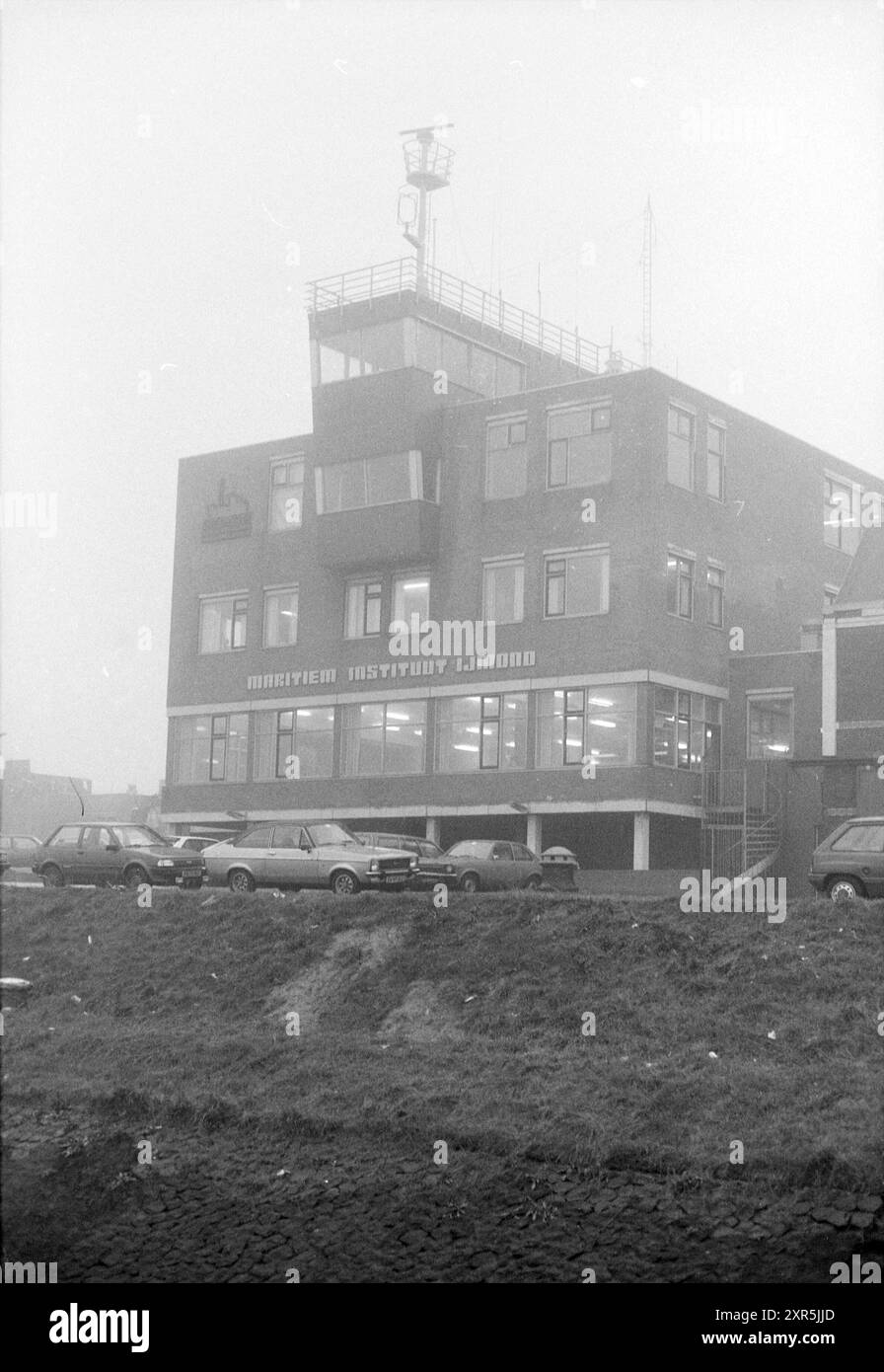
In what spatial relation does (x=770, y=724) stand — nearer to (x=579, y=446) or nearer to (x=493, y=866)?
(x=579, y=446)

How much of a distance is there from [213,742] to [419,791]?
21.0 feet

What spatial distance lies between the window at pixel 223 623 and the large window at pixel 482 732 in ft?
20.4

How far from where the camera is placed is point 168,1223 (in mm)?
14727

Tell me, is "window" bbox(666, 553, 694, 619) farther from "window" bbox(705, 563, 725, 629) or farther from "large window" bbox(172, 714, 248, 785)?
"large window" bbox(172, 714, 248, 785)

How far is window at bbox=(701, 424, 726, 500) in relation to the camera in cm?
4106

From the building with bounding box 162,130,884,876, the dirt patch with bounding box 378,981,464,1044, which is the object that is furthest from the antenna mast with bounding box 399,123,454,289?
the dirt patch with bounding box 378,981,464,1044

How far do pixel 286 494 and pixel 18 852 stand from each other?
49.8 ft

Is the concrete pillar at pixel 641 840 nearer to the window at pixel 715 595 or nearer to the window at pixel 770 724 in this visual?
the window at pixel 770 724

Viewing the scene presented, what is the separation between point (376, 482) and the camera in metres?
42.4

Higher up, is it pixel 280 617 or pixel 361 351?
pixel 361 351

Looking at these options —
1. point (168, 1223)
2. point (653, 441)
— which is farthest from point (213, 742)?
point (168, 1223)

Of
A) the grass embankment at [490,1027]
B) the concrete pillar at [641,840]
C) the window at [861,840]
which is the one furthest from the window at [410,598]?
the window at [861,840]

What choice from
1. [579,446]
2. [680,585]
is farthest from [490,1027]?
[579,446]
